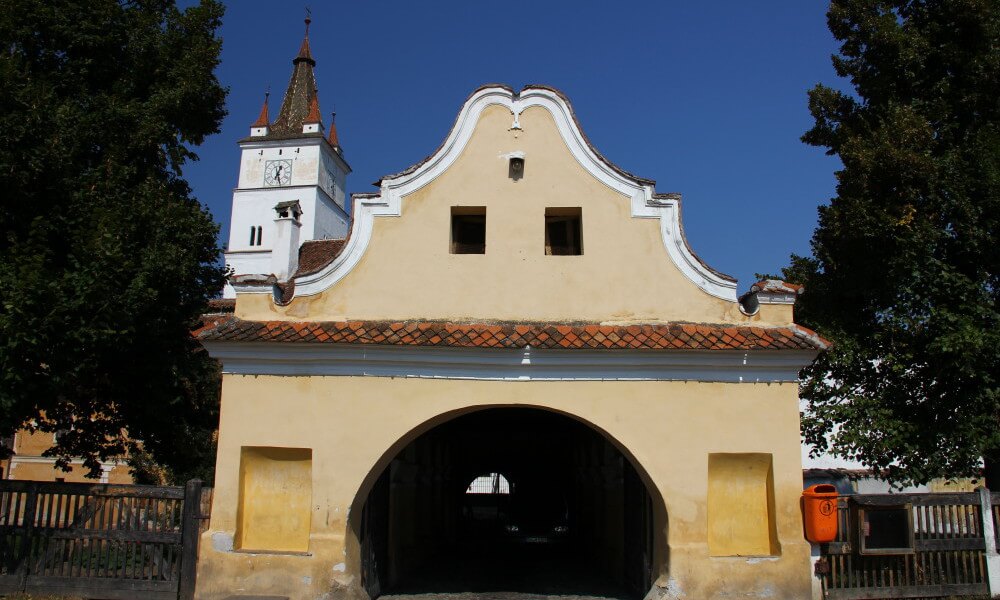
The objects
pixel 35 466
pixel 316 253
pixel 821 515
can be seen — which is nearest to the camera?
pixel 821 515

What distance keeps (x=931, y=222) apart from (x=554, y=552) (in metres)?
11.9

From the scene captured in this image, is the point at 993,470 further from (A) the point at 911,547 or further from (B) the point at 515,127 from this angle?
(B) the point at 515,127

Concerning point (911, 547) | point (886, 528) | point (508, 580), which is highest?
point (886, 528)

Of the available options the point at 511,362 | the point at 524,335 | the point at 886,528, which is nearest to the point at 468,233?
the point at 524,335

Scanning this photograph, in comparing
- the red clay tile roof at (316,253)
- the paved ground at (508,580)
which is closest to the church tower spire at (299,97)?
the red clay tile roof at (316,253)

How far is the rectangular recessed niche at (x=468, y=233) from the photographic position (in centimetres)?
1160

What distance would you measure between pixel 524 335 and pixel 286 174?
60.6 meters

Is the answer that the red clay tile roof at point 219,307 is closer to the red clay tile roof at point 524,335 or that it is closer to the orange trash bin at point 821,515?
the red clay tile roof at point 524,335

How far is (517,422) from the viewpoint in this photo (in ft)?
61.9

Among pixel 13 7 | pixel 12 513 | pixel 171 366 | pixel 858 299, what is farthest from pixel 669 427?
pixel 13 7

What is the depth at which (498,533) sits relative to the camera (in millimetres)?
28219

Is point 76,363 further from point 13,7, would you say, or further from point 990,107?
point 990,107

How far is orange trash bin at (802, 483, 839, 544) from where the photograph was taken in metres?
9.77

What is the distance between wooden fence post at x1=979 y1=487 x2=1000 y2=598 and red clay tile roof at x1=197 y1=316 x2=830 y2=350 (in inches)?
112
